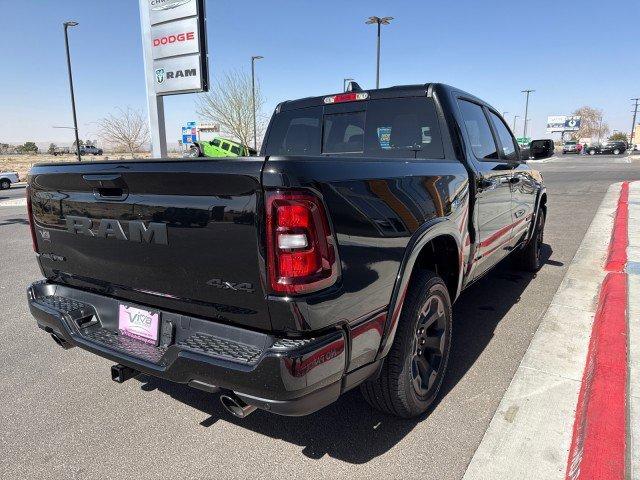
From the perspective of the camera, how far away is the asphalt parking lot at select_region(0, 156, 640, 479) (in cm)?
229

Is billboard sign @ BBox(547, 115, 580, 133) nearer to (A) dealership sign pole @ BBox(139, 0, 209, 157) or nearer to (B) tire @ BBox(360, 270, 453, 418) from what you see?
(A) dealership sign pole @ BBox(139, 0, 209, 157)

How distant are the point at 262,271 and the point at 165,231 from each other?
55cm

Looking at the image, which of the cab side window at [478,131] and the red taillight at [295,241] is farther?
the cab side window at [478,131]

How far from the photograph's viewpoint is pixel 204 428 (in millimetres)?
2613

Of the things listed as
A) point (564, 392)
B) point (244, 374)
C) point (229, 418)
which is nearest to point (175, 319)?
point (244, 374)

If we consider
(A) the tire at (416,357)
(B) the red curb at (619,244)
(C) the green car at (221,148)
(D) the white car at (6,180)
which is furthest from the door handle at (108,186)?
(D) the white car at (6,180)

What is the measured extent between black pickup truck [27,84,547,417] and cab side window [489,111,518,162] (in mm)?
1461

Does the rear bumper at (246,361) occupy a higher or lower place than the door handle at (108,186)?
lower

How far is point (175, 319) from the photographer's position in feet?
6.93

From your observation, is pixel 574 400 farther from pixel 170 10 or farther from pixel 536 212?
pixel 170 10

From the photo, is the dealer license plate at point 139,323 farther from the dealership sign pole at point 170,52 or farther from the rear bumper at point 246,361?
the dealership sign pole at point 170,52

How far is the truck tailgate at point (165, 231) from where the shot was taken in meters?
1.83

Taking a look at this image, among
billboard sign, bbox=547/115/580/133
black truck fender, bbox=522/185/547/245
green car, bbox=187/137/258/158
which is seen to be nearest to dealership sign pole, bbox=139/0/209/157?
black truck fender, bbox=522/185/547/245

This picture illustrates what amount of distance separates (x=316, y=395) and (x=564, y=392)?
187 cm
